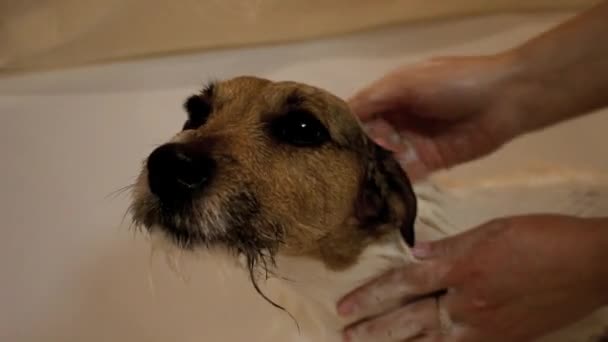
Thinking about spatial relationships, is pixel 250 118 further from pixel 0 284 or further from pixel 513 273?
pixel 0 284

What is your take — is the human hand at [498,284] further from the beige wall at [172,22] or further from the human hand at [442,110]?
the beige wall at [172,22]

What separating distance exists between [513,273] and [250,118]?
1.46ft

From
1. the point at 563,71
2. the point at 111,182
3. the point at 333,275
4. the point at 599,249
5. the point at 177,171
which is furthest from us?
the point at 111,182

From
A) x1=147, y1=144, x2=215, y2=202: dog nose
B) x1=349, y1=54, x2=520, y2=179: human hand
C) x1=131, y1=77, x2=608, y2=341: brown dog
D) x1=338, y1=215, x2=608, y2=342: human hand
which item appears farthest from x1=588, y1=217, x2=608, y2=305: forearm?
x1=147, y1=144, x2=215, y2=202: dog nose

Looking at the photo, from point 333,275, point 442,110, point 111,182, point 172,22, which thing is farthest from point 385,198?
point 172,22

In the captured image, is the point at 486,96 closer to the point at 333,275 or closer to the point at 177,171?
the point at 333,275

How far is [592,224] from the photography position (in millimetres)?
996

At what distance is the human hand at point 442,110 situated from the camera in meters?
1.27

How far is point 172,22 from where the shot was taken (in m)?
1.69

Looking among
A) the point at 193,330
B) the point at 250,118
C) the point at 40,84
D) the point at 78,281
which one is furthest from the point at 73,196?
the point at 250,118

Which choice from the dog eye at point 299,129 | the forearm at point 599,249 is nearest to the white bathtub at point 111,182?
the dog eye at point 299,129

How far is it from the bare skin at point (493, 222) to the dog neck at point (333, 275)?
0.02 metres

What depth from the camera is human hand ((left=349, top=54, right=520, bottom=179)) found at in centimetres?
127

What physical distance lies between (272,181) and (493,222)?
34 centimetres
